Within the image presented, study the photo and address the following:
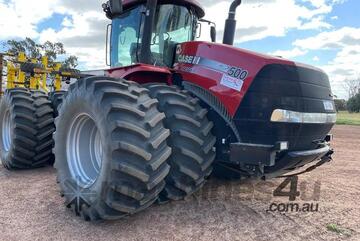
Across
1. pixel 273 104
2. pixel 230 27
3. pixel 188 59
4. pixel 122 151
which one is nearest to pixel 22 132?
pixel 188 59

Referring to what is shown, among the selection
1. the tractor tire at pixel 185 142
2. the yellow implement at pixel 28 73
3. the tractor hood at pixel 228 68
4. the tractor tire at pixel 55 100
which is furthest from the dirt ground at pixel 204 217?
the yellow implement at pixel 28 73

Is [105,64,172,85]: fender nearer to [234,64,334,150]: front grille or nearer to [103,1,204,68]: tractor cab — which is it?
[103,1,204,68]: tractor cab

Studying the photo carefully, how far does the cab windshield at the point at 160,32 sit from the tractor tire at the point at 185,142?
3.56ft

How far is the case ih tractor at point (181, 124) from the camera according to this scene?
331cm

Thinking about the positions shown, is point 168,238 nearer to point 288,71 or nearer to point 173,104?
point 173,104

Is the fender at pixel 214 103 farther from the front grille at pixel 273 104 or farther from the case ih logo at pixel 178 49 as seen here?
the case ih logo at pixel 178 49

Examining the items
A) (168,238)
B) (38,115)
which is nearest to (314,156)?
(168,238)

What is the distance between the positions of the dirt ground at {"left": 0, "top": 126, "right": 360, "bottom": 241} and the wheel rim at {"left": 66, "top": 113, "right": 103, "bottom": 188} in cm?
52

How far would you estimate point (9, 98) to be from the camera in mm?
6172

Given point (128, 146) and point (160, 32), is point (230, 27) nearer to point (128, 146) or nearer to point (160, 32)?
point (160, 32)

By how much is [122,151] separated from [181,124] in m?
0.71

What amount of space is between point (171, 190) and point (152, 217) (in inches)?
16.7

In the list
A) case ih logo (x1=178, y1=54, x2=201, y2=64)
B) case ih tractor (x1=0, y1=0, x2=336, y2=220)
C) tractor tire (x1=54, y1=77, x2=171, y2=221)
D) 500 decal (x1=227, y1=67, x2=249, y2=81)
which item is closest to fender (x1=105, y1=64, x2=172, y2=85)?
case ih tractor (x1=0, y1=0, x2=336, y2=220)

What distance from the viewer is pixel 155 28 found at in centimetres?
473
